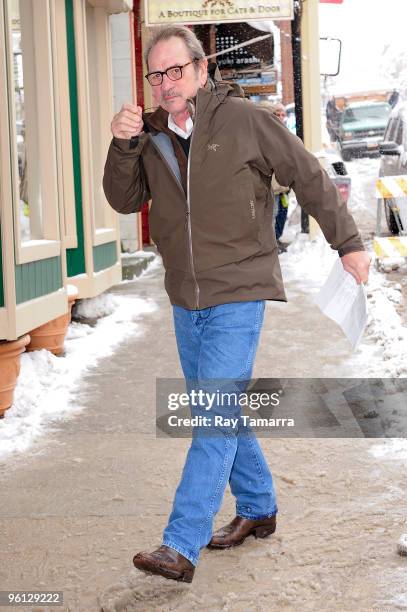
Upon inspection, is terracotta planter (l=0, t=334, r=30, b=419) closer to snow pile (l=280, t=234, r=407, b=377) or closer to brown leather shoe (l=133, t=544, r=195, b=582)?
snow pile (l=280, t=234, r=407, b=377)

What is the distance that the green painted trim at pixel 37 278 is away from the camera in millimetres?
6242

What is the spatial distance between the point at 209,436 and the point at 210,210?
83 cm

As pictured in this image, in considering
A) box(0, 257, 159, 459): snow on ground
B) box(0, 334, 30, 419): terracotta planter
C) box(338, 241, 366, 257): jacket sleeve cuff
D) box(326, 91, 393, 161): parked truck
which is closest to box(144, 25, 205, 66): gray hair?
box(338, 241, 366, 257): jacket sleeve cuff

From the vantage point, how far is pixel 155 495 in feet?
15.1

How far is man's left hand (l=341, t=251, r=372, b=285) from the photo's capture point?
357 cm

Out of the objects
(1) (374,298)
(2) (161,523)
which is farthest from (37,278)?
(1) (374,298)

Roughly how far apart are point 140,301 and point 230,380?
6691mm

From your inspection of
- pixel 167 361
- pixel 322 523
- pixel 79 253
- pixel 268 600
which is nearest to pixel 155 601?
pixel 268 600

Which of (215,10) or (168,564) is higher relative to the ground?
(215,10)

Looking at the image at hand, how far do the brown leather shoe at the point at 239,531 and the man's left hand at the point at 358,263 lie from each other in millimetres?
1096

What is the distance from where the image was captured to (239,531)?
12.8 feet

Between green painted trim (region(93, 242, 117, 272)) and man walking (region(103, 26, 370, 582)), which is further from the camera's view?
green painted trim (region(93, 242, 117, 272))

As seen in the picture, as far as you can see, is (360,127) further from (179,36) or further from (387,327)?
(179,36)

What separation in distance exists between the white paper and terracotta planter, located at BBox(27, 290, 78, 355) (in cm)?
386
